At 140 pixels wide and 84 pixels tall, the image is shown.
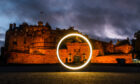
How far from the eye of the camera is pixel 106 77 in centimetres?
1162

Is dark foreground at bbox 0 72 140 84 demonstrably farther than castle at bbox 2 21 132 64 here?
No

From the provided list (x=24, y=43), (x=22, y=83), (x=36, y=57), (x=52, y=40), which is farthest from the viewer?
(x=24, y=43)

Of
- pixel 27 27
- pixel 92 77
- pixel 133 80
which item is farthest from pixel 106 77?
pixel 27 27

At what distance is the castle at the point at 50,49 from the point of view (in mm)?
40531

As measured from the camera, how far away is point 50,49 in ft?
138

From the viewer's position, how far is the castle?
40.5 m

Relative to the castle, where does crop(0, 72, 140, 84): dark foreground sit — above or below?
below

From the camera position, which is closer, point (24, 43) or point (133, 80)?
point (133, 80)

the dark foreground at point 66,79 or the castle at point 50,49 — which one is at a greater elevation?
the castle at point 50,49

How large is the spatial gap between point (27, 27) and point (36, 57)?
98.0 ft

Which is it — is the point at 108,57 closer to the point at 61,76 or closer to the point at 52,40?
the point at 52,40

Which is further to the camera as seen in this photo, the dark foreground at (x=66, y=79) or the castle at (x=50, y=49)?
the castle at (x=50, y=49)

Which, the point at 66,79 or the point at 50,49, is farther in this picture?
the point at 50,49

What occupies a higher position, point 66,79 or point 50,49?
point 50,49
